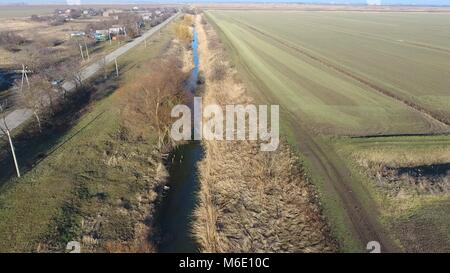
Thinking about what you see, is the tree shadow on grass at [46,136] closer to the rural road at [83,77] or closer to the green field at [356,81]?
the rural road at [83,77]

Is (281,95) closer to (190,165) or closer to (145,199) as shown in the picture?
(190,165)

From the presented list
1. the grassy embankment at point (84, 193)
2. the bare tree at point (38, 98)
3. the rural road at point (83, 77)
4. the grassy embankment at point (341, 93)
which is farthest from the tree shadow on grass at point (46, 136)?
the grassy embankment at point (341, 93)

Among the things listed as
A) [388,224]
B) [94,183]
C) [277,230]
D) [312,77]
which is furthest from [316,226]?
[312,77]

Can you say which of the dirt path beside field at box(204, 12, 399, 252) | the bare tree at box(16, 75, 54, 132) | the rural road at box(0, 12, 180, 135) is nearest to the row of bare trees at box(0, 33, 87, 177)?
the bare tree at box(16, 75, 54, 132)

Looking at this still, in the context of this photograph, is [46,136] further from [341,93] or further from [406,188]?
[341,93]

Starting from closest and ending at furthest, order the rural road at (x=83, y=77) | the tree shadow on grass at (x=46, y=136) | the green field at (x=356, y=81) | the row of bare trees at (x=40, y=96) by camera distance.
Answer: the tree shadow on grass at (x=46, y=136) → the row of bare trees at (x=40, y=96) → the rural road at (x=83, y=77) → the green field at (x=356, y=81)

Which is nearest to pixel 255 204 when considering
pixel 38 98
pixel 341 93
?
pixel 38 98
